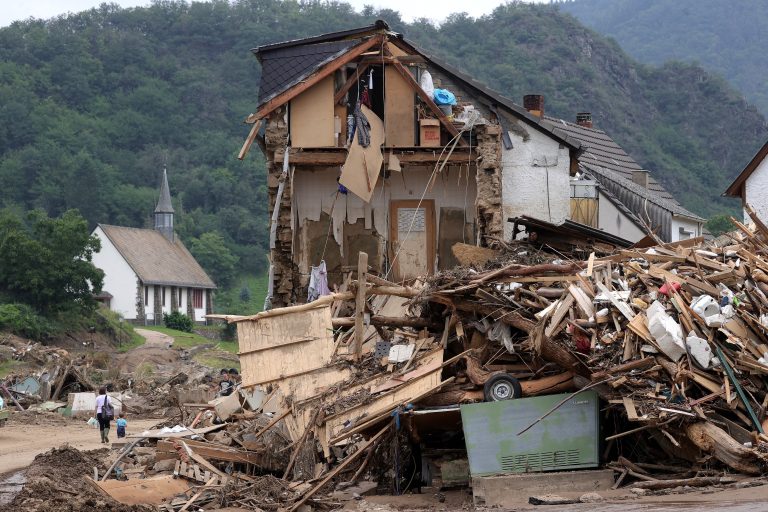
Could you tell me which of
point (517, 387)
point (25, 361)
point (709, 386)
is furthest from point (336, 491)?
point (25, 361)

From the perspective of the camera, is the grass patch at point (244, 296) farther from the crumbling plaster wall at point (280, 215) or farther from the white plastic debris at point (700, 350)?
the white plastic debris at point (700, 350)

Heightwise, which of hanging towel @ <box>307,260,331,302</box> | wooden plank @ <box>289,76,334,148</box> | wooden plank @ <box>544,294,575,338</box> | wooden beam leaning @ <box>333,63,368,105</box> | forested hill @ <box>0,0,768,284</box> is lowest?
wooden plank @ <box>544,294,575,338</box>

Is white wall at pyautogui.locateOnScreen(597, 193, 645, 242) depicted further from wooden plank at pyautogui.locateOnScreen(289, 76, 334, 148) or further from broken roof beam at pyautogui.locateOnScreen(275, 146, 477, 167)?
wooden plank at pyautogui.locateOnScreen(289, 76, 334, 148)

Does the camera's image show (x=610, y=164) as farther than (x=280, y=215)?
Yes

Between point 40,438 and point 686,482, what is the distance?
61.3ft

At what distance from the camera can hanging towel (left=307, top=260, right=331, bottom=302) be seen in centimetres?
2441

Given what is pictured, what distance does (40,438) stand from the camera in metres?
28.5

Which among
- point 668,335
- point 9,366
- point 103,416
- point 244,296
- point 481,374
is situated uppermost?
point 668,335

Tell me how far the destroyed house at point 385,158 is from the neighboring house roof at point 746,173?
7.68 metres

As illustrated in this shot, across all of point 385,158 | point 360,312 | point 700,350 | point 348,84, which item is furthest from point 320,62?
point 700,350

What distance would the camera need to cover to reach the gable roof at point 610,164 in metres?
36.0

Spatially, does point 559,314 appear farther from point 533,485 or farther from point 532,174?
point 532,174

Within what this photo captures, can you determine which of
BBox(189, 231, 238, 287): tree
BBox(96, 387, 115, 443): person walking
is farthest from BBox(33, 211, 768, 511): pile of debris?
BBox(189, 231, 238, 287): tree

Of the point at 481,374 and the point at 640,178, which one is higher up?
the point at 640,178
